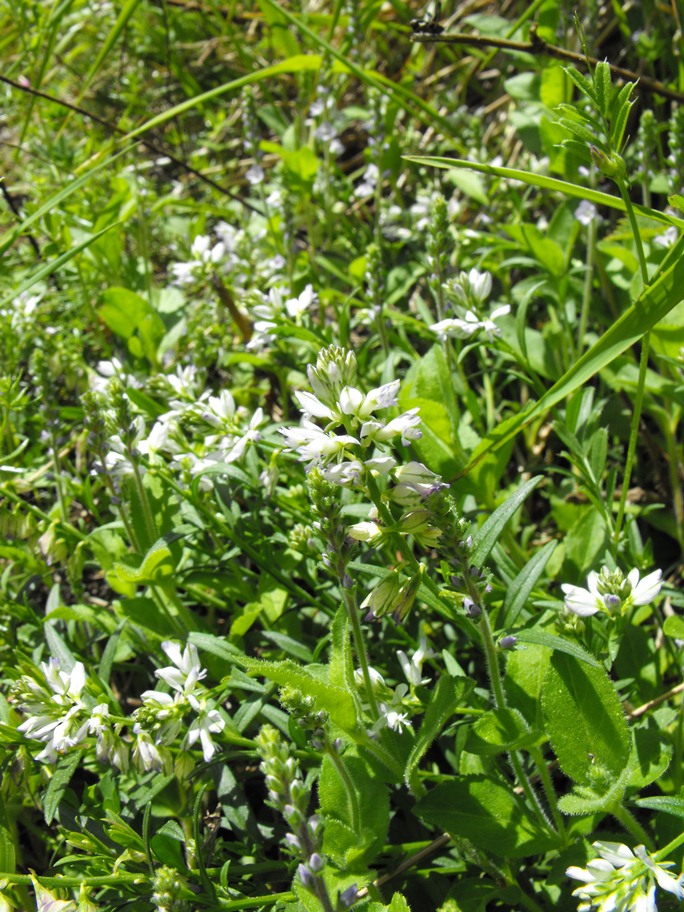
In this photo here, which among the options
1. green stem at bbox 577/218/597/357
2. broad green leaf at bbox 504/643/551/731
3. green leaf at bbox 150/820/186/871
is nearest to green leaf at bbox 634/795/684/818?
broad green leaf at bbox 504/643/551/731

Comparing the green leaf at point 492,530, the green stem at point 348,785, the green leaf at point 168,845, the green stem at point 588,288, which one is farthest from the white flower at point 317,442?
the green stem at point 588,288

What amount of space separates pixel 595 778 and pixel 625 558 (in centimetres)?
113

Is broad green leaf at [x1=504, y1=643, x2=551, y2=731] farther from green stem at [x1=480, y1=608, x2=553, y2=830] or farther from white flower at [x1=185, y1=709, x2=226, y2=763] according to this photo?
white flower at [x1=185, y1=709, x2=226, y2=763]

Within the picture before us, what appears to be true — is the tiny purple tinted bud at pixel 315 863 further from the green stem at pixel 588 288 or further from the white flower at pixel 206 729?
the green stem at pixel 588 288

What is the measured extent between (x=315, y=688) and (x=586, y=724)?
30.1 inches

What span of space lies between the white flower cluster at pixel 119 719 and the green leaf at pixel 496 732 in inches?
29.0

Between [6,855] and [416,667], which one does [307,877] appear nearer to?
[416,667]

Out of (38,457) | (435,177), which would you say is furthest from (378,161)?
(38,457)

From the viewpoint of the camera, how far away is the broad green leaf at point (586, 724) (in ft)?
7.71

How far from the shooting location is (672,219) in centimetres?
238

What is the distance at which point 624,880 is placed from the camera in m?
2.04

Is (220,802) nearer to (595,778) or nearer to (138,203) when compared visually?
(595,778)

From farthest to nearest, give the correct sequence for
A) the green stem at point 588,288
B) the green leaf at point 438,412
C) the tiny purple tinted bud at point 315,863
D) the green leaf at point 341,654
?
the green stem at point 588,288 → the green leaf at point 438,412 → the green leaf at point 341,654 → the tiny purple tinted bud at point 315,863

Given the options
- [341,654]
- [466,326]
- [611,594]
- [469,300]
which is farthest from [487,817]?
[469,300]
